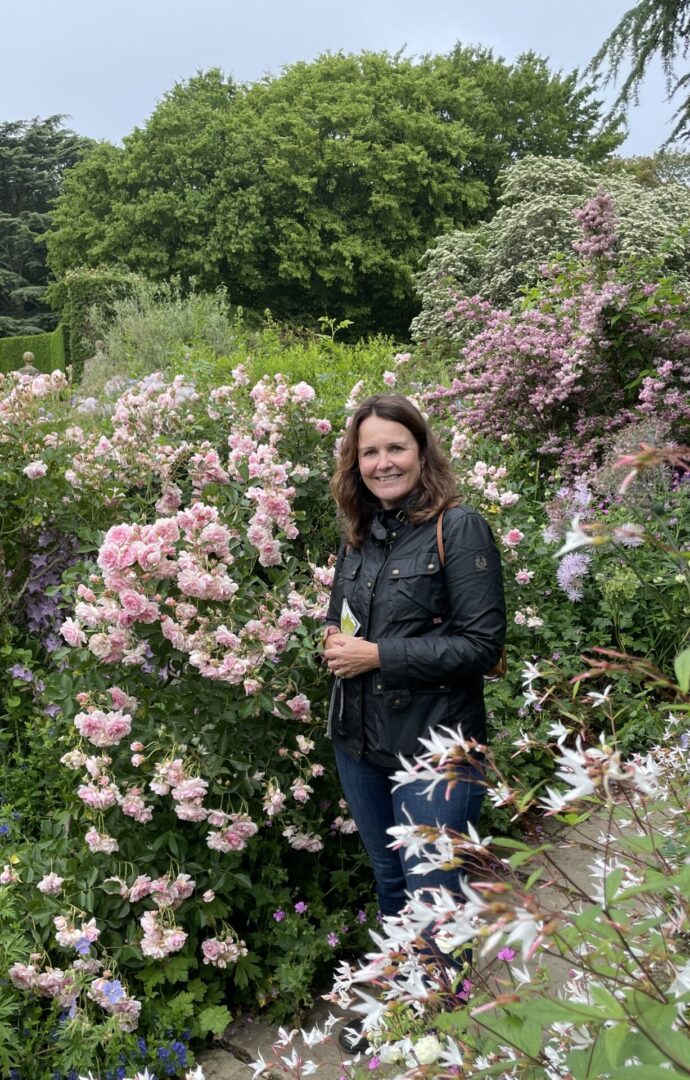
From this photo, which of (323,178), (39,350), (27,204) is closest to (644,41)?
(39,350)

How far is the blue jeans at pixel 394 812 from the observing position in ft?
6.95

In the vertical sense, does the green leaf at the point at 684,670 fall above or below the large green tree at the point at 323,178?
below

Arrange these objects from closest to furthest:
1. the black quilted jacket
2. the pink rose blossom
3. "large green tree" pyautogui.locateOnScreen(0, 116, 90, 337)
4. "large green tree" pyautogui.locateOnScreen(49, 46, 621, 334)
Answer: the black quilted jacket, the pink rose blossom, "large green tree" pyautogui.locateOnScreen(49, 46, 621, 334), "large green tree" pyautogui.locateOnScreen(0, 116, 90, 337)

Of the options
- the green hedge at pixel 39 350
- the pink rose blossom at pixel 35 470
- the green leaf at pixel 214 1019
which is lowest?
the green hedge at pixel 39 350

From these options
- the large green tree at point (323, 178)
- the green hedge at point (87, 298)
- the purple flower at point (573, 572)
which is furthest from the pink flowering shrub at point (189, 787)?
the large green tree at point (323, 178)

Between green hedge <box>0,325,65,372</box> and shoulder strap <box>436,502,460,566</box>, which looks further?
green hedge <box>0,325,65,372</box>

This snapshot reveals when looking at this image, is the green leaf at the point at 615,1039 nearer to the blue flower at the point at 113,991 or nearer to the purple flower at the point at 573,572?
the blue flower at the point at 113,991

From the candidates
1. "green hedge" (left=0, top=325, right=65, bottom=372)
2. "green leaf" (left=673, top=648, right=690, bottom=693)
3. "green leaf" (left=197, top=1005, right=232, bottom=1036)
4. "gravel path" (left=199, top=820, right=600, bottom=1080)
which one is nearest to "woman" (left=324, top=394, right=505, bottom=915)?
"gravel path" (left=199, top=820, right=600, bottom=1080)

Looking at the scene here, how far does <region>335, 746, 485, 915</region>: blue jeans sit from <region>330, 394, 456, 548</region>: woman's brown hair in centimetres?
63

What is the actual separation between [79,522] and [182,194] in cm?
2605

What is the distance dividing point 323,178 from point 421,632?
27034mm

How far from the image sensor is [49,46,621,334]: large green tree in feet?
84.0

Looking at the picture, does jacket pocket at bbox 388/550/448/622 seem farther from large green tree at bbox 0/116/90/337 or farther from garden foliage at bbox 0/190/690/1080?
large green tree at bbox 0/116/90/337

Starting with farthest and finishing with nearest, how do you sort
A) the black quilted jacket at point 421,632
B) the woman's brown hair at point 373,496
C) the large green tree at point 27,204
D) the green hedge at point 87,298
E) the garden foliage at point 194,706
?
1. the large green tree at point 27,204
2. the green hedge at point 87,298
3. the garden foliage at point 194,706
4. the woman's brown hair at point 373,496
5. the black quilted jacket at point 421,632
